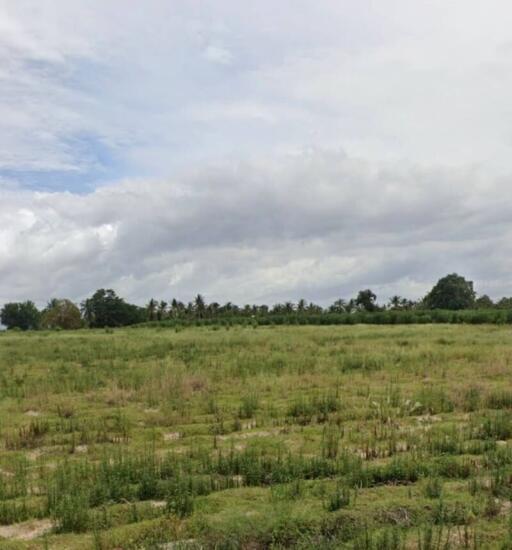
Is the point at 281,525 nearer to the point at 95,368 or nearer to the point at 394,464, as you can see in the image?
the point at 394,464

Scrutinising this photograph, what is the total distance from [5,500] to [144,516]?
2245mm

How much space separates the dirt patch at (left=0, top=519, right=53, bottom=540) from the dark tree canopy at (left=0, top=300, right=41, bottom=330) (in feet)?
432

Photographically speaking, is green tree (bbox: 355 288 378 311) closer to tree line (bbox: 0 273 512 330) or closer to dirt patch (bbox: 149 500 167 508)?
tree line (bbox: 0 273 512 330)

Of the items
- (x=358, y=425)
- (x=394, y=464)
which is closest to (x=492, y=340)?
(x=358, y=425)

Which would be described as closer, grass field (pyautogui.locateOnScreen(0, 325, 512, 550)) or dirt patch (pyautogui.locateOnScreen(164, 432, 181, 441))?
grass field (pyautogui.locateOnScreen(0, 325, 512, 550))

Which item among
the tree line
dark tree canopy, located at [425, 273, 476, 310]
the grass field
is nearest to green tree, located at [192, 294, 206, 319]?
the tree line

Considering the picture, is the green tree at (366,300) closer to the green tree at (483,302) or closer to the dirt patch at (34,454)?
the green tree at (483,302)

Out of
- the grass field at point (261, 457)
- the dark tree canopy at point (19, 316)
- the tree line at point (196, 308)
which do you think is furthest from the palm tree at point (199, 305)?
the grass field at point (261, 457)

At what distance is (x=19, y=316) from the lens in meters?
133

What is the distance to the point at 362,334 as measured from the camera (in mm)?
37844

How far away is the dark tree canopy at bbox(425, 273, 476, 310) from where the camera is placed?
101 metres

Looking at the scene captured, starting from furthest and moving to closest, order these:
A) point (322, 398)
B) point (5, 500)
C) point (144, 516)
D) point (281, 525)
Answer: point (322, 398) < point (5, 500) < point (144, 516) < point (281, 525)

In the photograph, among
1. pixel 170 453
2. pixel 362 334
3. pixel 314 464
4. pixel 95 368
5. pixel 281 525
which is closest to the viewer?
pixel 281 525

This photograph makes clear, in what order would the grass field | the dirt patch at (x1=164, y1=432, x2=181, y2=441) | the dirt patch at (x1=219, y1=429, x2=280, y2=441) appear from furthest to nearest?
the dirt patch at (x1=164, y1=432, x2=181, y2=441) < the dirt patch at (x1=219, y1=429, x2=280, y2=441) < the grass field
